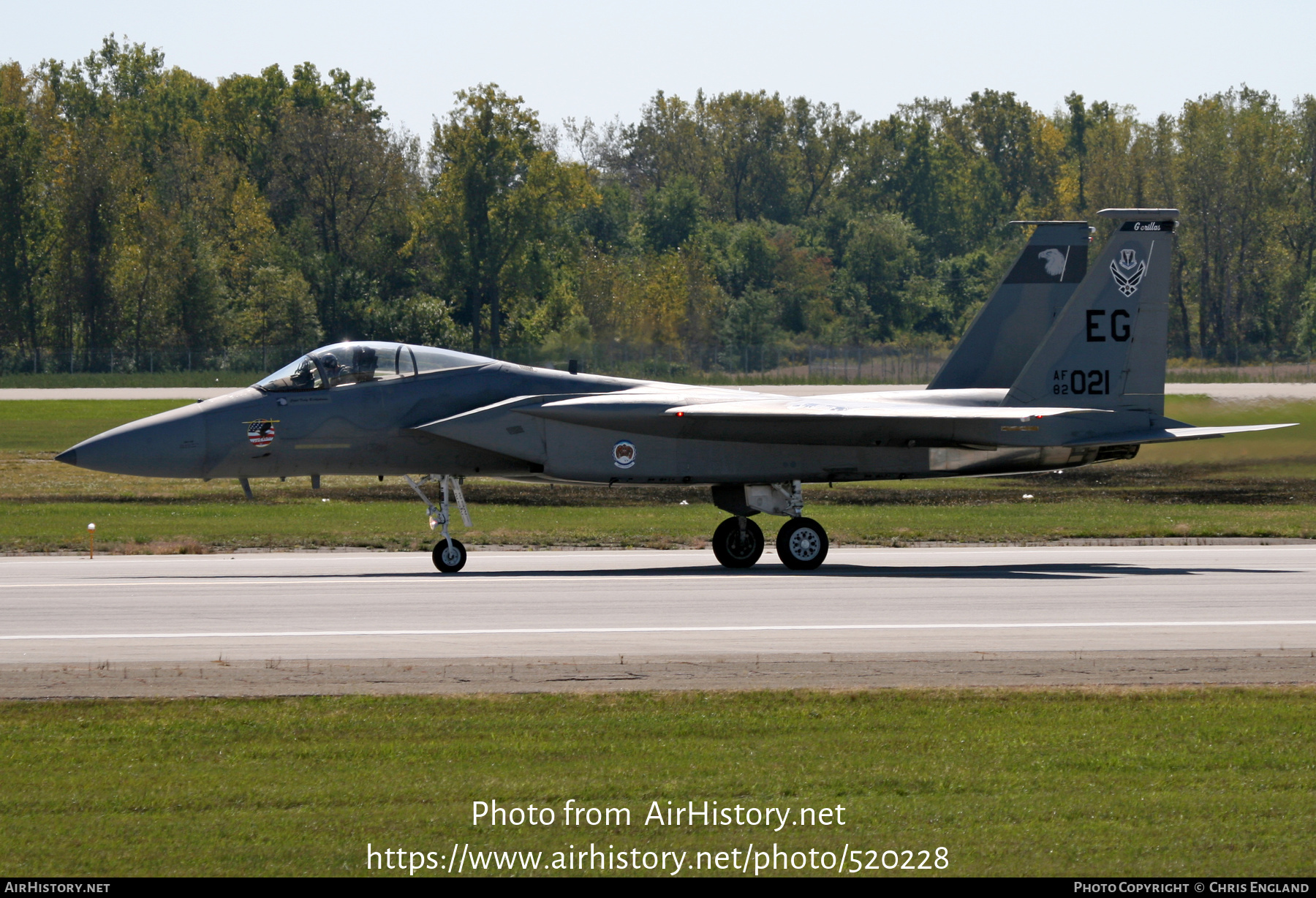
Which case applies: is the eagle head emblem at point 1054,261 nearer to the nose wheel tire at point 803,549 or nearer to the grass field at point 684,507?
the grass field at point 684,507

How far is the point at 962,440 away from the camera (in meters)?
19.8

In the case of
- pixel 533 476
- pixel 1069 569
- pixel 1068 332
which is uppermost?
pixel 1068 332

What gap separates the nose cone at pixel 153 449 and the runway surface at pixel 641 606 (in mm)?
1509

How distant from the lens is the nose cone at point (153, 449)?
1831cm

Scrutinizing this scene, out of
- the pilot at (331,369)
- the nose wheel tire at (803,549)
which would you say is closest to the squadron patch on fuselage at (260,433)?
the pilot at (331,369)

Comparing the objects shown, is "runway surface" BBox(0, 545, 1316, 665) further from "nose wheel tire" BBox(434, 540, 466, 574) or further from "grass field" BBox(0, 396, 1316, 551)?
"grass field" BBox(0, 396, 1316, 551)

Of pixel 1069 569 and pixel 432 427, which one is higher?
pixel 432 427

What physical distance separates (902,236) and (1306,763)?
10042cm

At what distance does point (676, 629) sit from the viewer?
46.8 ft

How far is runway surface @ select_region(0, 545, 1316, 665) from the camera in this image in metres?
13.3
